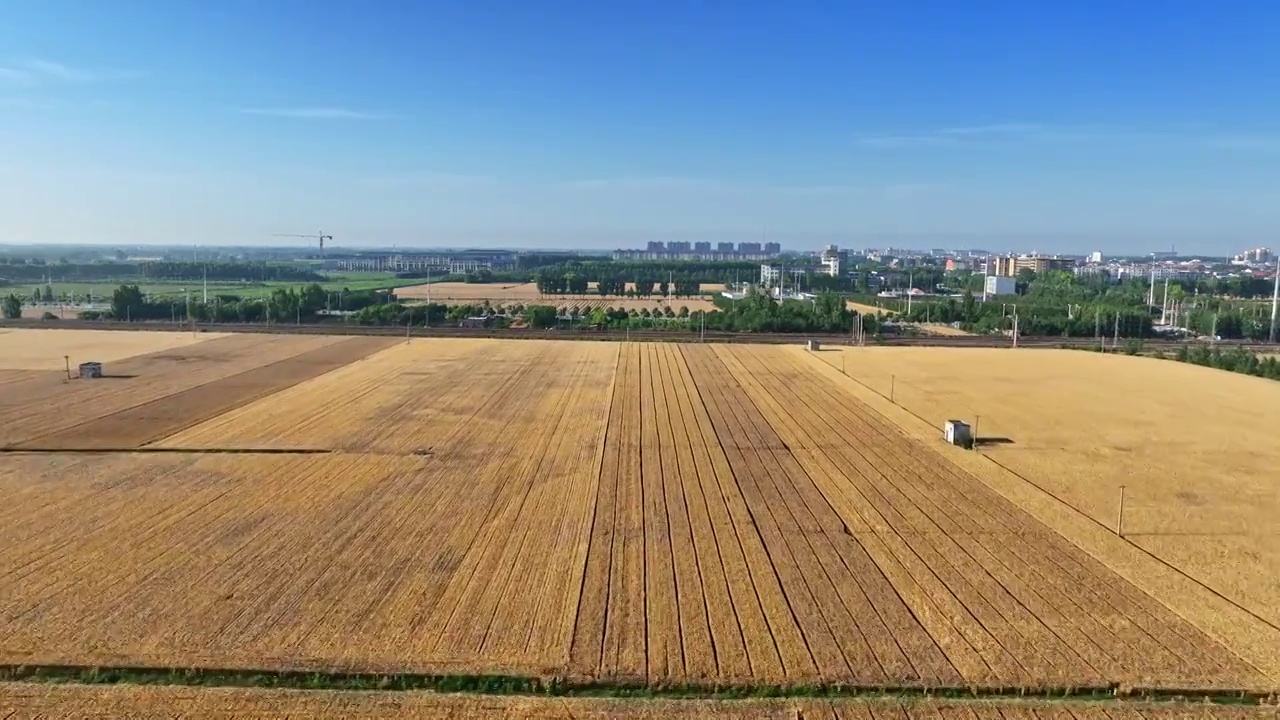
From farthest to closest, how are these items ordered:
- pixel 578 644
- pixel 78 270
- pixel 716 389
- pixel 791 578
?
pixel 78 270, pixel 716 389, pixel 791 578, pixel 578 644

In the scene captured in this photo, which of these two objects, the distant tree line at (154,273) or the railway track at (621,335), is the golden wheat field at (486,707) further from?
the distant tree line at (154,273)

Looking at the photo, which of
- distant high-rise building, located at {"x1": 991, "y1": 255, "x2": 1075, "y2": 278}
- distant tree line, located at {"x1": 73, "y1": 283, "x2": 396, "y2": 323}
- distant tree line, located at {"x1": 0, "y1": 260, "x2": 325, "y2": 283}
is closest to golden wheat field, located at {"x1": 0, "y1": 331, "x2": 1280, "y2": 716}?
distant tree line, located at {"x1": 73, "y1": 283, "x2": 396, "y2": 323}

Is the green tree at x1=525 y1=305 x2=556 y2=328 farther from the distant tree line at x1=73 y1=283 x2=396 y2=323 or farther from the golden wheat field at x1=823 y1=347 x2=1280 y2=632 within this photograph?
the golden wheat field at x1=823 y1=347 x2=1280 y2=632

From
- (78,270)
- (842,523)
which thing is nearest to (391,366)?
(842,523)

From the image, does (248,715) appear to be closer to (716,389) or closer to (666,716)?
(666,716)

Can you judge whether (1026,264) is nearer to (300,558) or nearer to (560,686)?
(300,558)

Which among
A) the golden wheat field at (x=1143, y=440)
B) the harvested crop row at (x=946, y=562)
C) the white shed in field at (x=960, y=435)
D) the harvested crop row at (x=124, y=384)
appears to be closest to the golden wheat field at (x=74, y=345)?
the harvested crop row at (x=124, y=384)

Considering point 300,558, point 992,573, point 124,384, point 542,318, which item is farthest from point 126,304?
point 992,573
